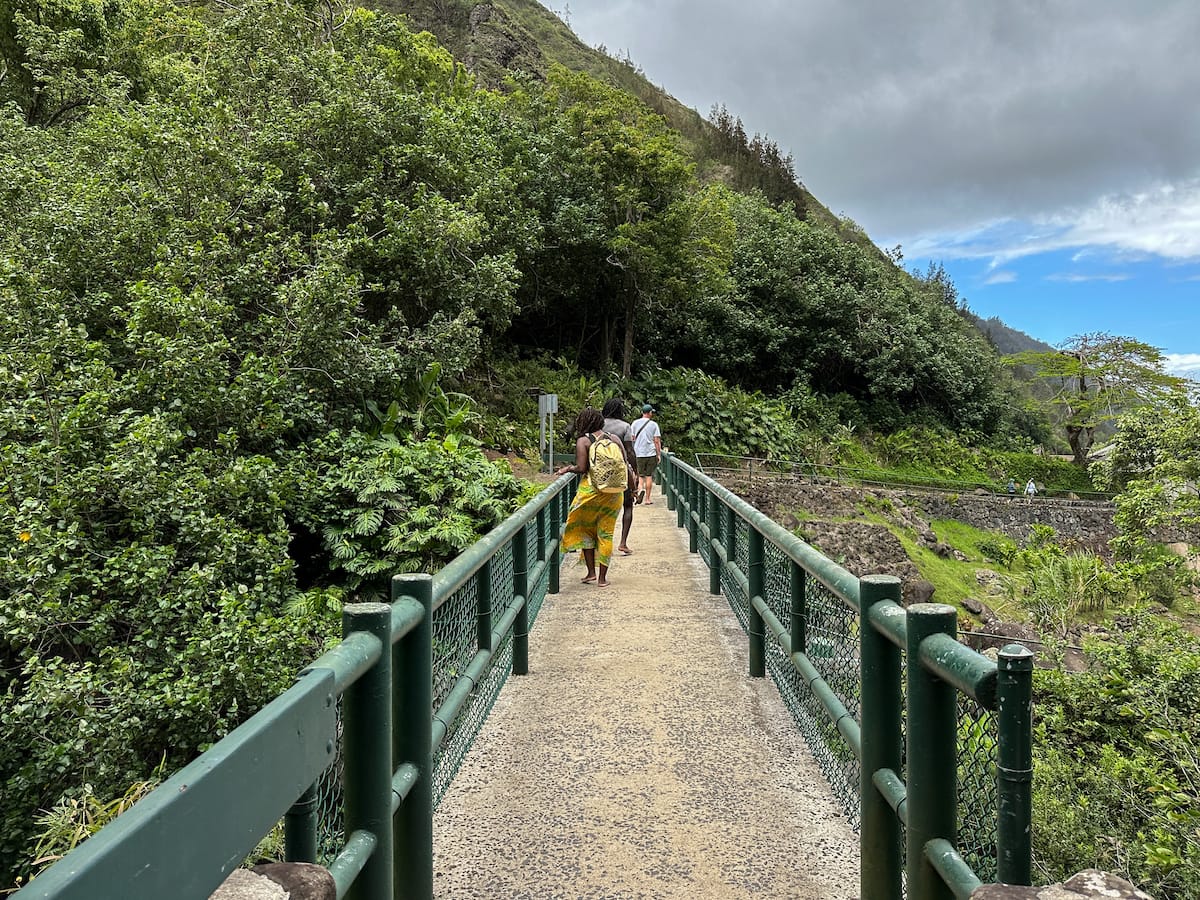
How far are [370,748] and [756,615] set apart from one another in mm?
3517

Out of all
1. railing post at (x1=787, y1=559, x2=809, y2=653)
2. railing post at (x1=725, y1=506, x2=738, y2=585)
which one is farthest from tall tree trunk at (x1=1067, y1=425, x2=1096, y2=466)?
railing post at (x1=787, y1=559, x2=809, y2=653)

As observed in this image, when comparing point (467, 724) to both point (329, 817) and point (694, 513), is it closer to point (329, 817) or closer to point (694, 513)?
point (329, 817)

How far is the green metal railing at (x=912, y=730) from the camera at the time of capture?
1.53m

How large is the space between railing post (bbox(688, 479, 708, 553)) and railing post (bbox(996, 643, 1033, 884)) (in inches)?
281

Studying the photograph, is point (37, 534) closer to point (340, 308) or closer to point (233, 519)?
point (233, 519)

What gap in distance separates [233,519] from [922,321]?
114ft

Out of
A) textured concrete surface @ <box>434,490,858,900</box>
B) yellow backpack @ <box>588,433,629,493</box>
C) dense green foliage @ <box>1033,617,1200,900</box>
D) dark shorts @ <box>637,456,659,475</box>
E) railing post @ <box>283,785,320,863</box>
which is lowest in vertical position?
dense green foliage @ <box>1033,617,1200,900</box>

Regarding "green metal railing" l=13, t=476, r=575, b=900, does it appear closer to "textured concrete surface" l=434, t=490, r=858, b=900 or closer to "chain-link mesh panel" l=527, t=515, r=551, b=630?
"textured concrete surface" l=434, t=490, r=858, b=900

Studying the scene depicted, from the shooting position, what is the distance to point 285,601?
8797 millimetres

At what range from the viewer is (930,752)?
1.88 meters

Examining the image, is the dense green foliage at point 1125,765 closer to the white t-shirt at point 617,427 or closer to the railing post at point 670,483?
the white t-shirt at point 617,427

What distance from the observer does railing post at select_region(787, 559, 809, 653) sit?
12.0 feet

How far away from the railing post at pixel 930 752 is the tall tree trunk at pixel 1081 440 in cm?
4289

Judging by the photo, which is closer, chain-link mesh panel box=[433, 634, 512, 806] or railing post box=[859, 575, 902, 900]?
railing post box=[859, 575, 902, 900]
